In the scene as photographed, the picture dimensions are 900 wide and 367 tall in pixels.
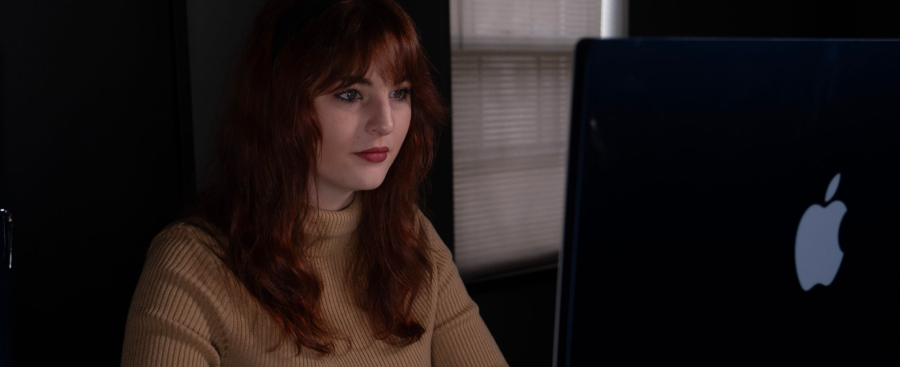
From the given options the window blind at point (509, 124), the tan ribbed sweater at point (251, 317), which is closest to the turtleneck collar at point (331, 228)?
the tan ribbed sweater at point (251, 317)

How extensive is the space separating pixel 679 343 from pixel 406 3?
174 cm

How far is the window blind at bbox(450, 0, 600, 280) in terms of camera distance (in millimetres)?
2457

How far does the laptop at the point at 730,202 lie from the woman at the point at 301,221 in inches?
25.4

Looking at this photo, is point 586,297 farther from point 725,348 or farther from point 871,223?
point 871,223

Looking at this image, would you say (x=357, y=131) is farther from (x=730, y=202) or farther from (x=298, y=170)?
(x=730, y=202)

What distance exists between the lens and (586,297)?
366mm

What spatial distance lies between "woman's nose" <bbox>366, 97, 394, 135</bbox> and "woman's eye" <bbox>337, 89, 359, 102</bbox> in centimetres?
3

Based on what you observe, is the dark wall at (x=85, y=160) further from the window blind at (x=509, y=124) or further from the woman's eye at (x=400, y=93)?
the window blind at (x=509, y=124)

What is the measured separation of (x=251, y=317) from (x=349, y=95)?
0.37m

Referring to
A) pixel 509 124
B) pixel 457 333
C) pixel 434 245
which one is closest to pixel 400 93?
pixel 434 245

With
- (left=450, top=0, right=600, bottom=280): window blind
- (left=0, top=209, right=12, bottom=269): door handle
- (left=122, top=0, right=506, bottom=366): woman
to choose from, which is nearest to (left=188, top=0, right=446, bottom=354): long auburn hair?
(left=122, top=0, right=506, bottom=366): woman

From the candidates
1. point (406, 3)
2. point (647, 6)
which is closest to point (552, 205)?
point (647, 6)

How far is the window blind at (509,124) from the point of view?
246cm

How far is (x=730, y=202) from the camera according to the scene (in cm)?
40
